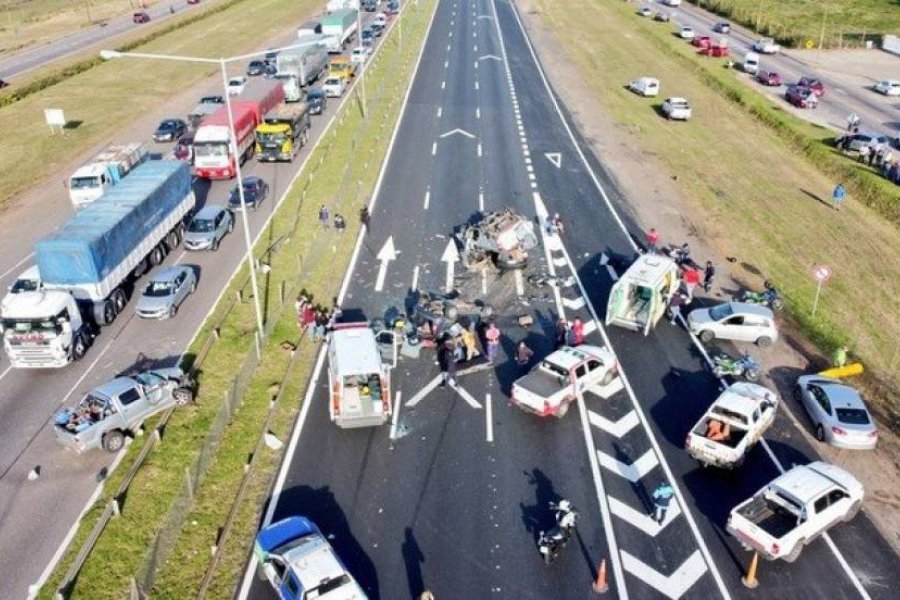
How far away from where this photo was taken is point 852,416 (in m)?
26.5

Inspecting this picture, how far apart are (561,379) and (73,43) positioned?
10068 cm

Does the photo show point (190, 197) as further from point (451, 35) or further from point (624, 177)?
point (451, 35)

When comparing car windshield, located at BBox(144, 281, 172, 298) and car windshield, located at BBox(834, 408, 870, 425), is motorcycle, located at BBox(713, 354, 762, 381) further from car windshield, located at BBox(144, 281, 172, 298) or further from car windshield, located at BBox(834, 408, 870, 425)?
car windshield, located at BBox(144, 281, 172, 298)

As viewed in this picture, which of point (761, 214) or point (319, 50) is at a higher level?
point (319, 50)

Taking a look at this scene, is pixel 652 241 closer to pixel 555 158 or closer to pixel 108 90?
pixel 555 158

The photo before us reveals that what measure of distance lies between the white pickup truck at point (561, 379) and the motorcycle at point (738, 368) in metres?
4.43

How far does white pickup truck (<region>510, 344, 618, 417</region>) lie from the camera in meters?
27.0

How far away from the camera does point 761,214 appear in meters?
47.4

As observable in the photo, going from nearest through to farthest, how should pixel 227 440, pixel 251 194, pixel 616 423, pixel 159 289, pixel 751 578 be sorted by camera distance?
pixel 751 578 → pixel 227 440 → pixel 616 423 → pixel 159 289 → pixel 251 194

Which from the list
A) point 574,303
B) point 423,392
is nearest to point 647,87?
point 574,303

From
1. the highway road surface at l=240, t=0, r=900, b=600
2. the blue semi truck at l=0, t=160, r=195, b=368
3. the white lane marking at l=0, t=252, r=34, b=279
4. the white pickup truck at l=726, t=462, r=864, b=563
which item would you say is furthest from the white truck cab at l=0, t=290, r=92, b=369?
the white pickup truck at l=726, t=462, r=864, b=563

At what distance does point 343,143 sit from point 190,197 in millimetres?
17860

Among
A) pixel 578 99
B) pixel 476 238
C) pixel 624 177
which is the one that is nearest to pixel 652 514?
pixel 476 238

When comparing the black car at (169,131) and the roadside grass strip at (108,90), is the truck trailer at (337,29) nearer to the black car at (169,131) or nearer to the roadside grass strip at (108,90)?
the roadside grass strip at (108,90)
